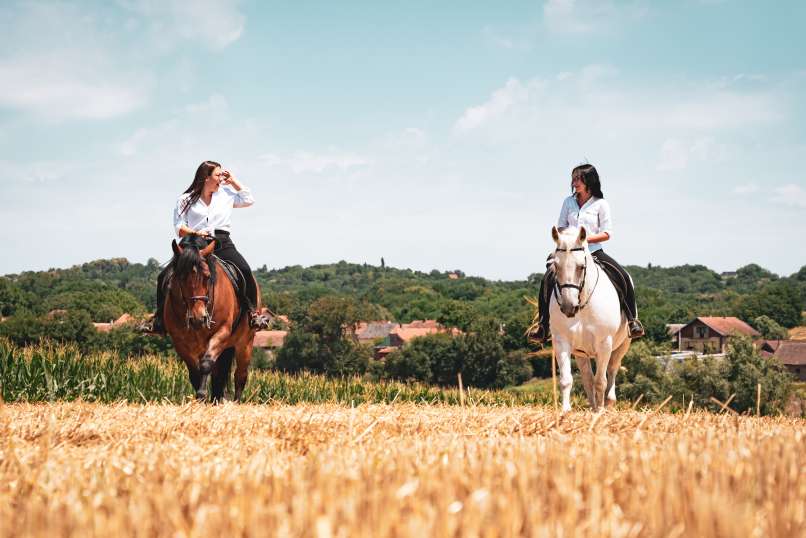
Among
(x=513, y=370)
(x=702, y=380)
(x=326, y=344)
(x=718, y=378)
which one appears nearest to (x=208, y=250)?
(x=702, y=380)

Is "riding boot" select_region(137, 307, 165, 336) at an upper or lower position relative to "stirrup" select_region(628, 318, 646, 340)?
upper

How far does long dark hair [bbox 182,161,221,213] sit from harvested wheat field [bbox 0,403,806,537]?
20.1 ft

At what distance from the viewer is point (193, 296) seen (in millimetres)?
8797

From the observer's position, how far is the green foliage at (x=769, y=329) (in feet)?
536

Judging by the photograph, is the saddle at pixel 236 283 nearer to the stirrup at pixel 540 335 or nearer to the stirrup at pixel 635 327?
the stirrup at pixel 540 335

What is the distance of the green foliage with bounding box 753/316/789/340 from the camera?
163m

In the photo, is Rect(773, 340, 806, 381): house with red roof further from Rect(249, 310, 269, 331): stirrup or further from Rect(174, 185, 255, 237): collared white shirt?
Rect(174, 185, 255, 237): collared white shirt

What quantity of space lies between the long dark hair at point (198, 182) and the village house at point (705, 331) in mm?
165710

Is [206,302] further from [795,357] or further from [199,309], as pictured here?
[795,357]

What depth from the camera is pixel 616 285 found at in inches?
368

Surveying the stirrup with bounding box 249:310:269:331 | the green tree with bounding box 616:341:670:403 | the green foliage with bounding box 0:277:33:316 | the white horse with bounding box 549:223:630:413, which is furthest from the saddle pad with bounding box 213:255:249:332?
the green foliage with bounding box 0:277:33:316

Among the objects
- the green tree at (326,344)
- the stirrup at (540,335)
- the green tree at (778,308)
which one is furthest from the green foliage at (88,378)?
the green tree at (778,308)

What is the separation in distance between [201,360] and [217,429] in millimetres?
5006

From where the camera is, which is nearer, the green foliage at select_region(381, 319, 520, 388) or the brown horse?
the brown horse
